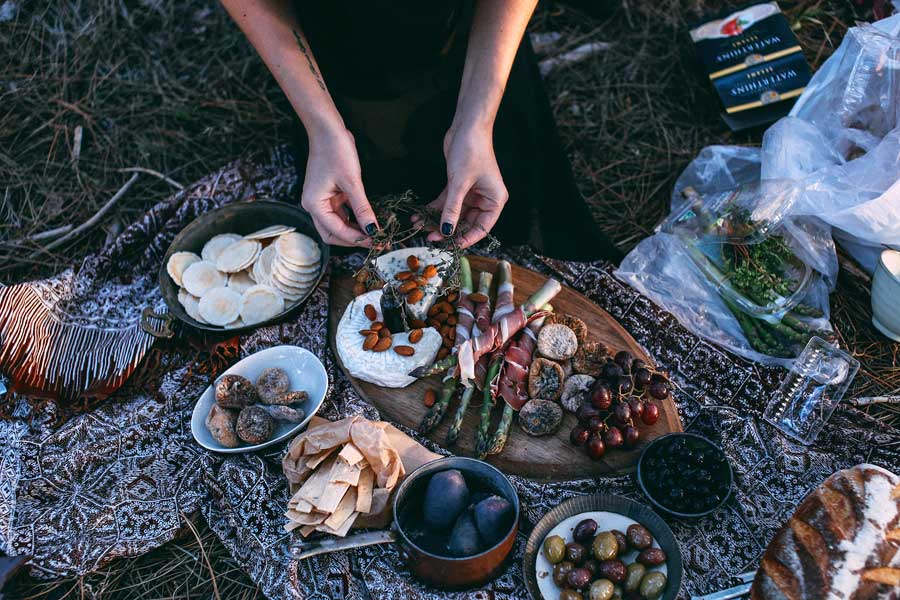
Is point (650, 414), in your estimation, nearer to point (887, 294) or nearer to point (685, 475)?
point (685, 475)

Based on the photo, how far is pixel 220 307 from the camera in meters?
3.44

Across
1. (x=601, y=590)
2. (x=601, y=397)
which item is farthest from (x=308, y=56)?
(x=601, y=590)

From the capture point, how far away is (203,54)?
5148 mm

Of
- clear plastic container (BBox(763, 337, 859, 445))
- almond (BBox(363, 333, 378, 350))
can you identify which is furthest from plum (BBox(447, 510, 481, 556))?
clear plastic container (BBox(763, 337, 859, 445))

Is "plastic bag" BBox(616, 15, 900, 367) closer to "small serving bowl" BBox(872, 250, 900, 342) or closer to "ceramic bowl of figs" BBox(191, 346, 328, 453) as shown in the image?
"small serving bowl" BBox(872, 250, 900, 342)

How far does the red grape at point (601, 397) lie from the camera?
2.95 metres

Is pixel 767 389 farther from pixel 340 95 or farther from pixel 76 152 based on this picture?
pixel 76 152

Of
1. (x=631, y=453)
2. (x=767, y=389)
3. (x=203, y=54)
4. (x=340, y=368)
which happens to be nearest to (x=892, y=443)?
(x=767, y=389)

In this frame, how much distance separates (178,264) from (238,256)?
0.32 m

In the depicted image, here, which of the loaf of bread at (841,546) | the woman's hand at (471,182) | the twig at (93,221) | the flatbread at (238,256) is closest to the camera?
the loaf of bread at (841,546)

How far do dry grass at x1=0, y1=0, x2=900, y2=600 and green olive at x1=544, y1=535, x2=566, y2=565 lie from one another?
2058 mm

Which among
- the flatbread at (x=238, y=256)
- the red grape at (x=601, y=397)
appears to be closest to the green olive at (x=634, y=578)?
the red grape at (x=601, y=397)

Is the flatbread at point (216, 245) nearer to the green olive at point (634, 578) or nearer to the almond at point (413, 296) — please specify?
the almond at point (413, 296)

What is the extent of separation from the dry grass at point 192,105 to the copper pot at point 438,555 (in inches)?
77.8
